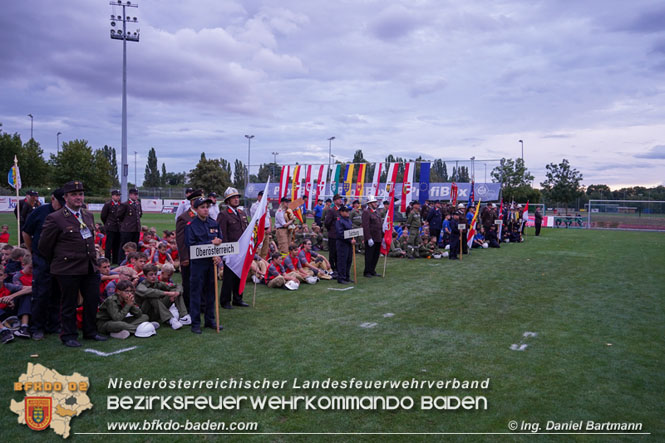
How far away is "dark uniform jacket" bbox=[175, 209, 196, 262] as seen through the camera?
24.1 ft

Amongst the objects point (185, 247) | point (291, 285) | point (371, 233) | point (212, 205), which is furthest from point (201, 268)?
point (371, 233)

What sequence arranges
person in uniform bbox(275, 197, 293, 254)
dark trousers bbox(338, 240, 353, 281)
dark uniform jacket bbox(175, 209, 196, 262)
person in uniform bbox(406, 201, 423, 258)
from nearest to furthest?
dark uniform jacket bbox(175, 209, 196, 262) < dark trousers bbox(338, 240, 353, 281) < person in uniform bbox(275, 197, 293, 254) < person in uniform bbox(406, 201, 423, 258)

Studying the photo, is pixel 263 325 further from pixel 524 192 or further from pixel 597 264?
pixel 524 192

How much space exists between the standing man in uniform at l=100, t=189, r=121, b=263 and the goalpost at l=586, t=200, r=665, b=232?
36.8 metres

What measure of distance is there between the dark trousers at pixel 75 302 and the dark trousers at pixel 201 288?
1.29 metres

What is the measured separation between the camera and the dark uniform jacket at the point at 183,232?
7.35 m

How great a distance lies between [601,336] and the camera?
668 centimetres

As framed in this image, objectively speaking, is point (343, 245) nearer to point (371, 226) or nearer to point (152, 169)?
point (371, 226)

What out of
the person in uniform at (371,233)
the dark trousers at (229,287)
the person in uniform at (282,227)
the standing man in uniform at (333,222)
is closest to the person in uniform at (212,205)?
the dark trousers at (229,287)

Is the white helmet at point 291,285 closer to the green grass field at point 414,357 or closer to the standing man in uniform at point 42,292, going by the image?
the green grass field at point 414,357

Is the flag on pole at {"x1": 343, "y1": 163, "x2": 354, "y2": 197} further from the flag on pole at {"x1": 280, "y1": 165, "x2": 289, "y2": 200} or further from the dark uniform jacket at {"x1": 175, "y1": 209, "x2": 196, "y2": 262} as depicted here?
the dark uniform jacket at {"x1": 175, "y1": 209, "x2": 196, "y2": 262}

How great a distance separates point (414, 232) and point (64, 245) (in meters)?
13.0

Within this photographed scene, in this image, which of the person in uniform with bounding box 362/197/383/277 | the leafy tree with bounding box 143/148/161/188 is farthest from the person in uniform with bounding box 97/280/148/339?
the leafy tree with bounding box 143/148/161/188

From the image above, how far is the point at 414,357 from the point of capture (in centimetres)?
556
